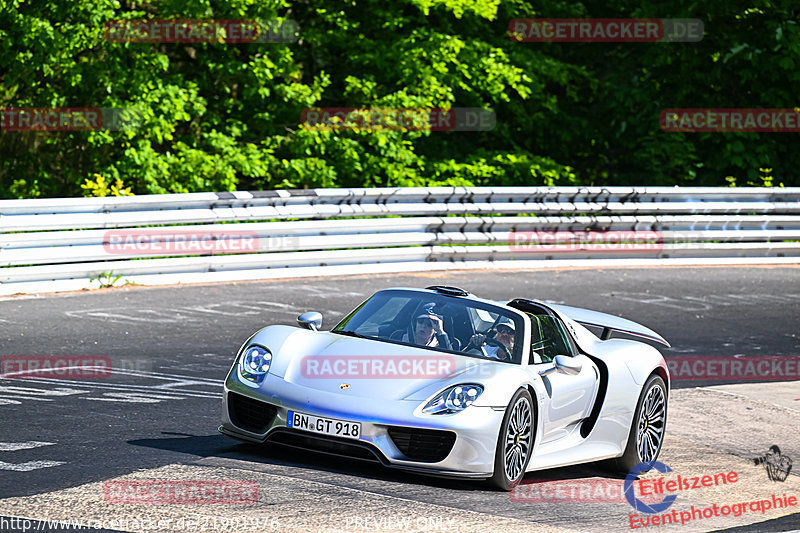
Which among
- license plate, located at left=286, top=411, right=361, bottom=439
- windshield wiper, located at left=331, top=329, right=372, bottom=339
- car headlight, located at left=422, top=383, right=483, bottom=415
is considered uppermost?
windshield wiper, located at left=331, top=329, right=372, bottom=339

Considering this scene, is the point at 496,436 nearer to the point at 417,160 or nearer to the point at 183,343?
the point at 183,343

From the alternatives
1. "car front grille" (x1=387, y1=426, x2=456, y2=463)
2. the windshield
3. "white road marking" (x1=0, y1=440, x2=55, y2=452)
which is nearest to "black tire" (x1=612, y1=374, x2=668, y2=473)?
the windshield

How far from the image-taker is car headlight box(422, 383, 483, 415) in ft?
25.4

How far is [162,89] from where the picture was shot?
20.9 m

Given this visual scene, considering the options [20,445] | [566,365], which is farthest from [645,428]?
[20,445]

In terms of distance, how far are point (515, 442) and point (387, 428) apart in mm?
811

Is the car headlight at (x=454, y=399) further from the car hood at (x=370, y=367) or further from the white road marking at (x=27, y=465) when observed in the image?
the white road marking at (x=27, y=465)

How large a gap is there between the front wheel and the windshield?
1.17 meters

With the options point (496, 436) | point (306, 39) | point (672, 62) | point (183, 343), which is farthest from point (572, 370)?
point (672, 62)

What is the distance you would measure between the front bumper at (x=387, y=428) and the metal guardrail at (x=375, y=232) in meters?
7.86

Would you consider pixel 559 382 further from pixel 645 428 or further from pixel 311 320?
pixel 311 320

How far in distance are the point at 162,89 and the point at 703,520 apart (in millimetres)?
14840

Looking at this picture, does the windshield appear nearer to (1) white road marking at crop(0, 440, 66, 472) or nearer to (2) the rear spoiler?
(2) the rear spoiler

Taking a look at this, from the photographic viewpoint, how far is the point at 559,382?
8562mm
